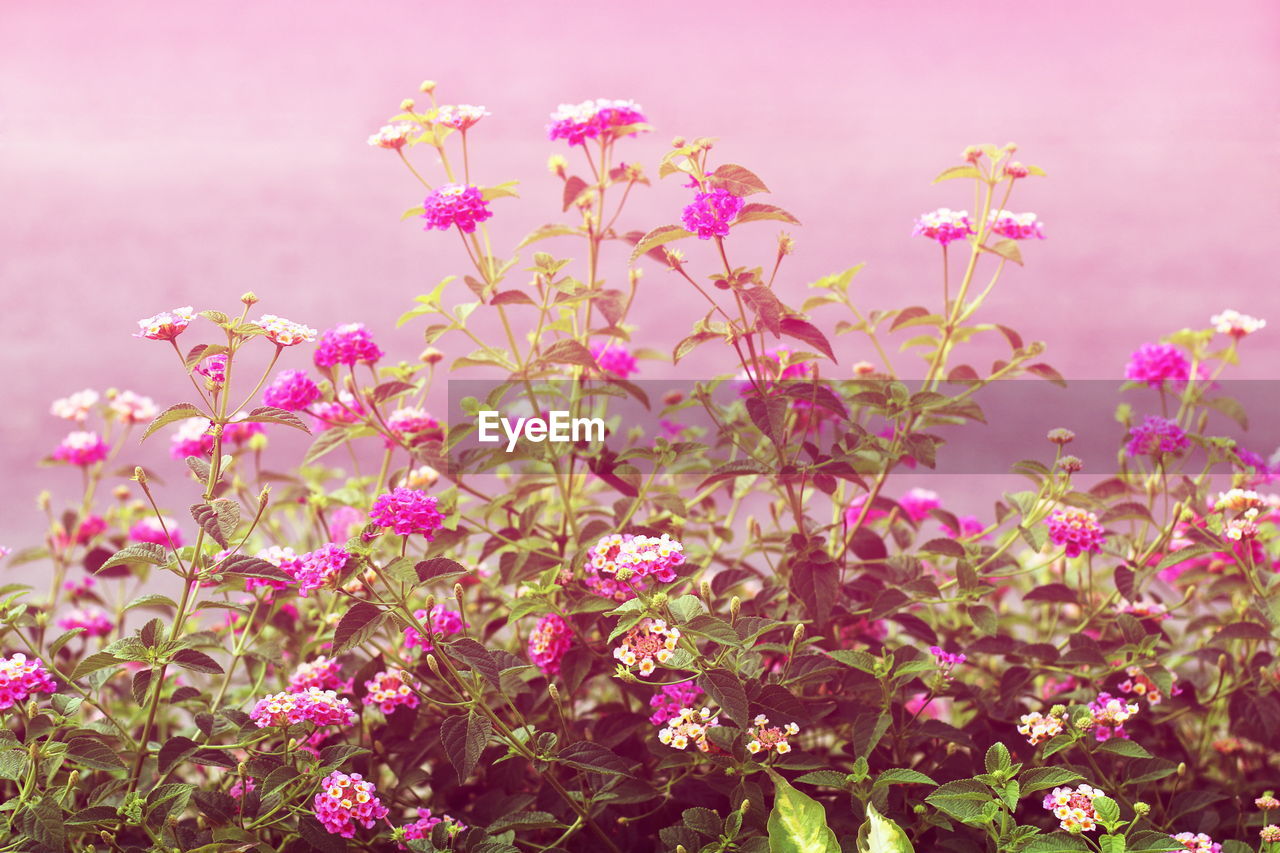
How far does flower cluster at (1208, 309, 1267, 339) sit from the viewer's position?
1.54 meters

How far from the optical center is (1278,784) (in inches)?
59.2

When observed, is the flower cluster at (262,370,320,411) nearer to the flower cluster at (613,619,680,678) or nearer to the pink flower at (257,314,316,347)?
the pink flower at (257,314,316,347)

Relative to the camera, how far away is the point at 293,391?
125cm

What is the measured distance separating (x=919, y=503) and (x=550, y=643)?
77 cm

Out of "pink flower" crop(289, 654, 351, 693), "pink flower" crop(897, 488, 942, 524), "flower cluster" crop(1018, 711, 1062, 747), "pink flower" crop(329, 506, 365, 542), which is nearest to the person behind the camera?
"flower cluster" crop(1018, 711, 1062, 747)

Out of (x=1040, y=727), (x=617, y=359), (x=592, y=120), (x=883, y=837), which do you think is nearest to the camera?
(x=883, y=837)

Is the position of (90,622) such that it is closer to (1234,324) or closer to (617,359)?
(617,359)

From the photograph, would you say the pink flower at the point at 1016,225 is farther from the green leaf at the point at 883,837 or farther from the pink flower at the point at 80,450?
the pink flower at the point at 80,450

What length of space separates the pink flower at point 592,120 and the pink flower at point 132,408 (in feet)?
2.81

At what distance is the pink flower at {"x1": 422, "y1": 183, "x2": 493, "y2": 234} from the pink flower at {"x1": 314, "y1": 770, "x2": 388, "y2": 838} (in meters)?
0.60

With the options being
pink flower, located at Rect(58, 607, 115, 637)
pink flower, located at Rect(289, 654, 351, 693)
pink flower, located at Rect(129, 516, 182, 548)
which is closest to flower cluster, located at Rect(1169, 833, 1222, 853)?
pink flower, located at Rect(289, 654, 351, 693)

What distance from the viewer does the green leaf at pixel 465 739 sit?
0.99 meters

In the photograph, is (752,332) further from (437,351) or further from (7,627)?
(7,627)

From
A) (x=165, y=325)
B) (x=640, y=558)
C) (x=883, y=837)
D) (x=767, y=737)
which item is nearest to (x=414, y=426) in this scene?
(x=165, y=325)
